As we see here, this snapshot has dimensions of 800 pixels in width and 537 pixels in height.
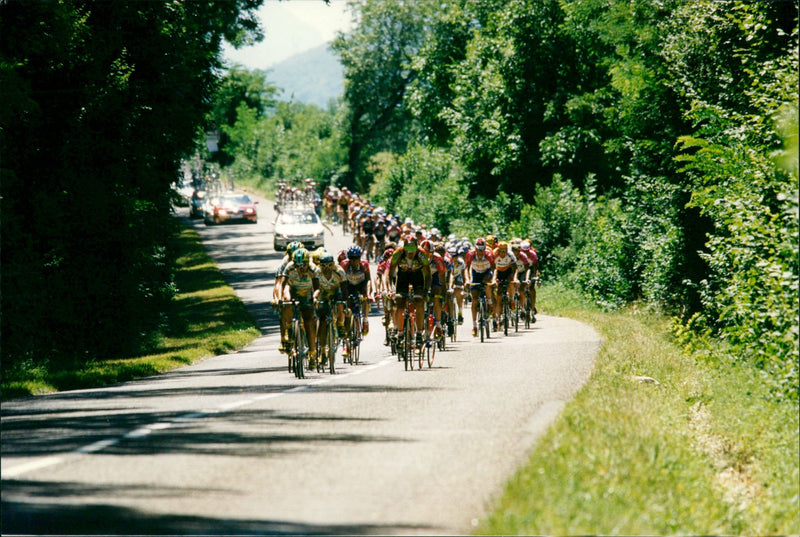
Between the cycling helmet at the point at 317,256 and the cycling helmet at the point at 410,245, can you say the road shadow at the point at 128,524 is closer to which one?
the cycling helmet at the point at 317,256

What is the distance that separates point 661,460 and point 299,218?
39.3 m

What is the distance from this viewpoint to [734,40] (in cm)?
2369

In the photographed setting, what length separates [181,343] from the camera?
85.3 ft

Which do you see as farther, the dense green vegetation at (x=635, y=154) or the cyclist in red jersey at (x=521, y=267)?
the cyclist in red jersey at (x=521, y=267)

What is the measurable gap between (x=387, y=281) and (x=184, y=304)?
18.7m

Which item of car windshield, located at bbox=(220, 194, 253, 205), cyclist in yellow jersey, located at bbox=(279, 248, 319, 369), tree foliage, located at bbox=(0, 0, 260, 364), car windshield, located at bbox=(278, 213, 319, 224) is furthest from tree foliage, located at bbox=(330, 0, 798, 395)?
tree foliage, located at bbox=(0, 0, 260, 364)

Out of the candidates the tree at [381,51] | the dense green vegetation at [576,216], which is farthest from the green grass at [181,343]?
the tree at [381,51]

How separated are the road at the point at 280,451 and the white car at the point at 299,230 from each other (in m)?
29.6

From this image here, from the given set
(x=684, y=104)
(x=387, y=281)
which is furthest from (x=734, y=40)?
(x=387, y=281)

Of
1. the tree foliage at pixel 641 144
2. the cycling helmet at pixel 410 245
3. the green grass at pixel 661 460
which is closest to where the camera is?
the green grass at pixel 661 460

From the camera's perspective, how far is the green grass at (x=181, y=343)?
17.4 meters

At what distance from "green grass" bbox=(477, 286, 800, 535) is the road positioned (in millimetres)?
365

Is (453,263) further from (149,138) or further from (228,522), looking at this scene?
(228,522)

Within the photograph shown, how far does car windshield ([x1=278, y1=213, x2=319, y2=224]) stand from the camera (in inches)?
1866
